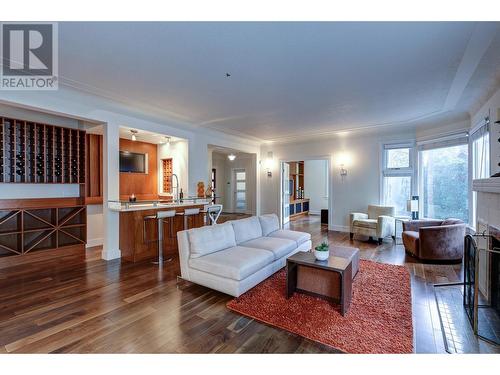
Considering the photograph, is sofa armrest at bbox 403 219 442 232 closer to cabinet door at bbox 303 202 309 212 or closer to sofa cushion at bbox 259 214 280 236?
sofa cushion at bbox 259 214 280 236

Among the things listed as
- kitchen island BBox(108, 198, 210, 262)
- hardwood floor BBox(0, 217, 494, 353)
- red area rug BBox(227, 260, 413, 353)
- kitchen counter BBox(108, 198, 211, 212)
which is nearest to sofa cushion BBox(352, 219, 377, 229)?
hardwood floor BBox(0, 217, 494, 353)

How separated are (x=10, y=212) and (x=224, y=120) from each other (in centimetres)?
420

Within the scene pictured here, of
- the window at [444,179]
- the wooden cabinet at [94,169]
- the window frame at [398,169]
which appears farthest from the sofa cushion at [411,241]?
the wooden cabinet at [94,169]

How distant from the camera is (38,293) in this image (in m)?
2.90

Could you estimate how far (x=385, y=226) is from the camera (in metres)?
5.34

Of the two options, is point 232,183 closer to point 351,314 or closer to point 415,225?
point 415,225

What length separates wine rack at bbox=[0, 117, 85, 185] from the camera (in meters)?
4.20

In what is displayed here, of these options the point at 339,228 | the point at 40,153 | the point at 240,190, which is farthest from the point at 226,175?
the point at 40,153

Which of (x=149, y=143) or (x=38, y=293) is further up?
(x=149, y=143)

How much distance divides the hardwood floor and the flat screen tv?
2.92 meters

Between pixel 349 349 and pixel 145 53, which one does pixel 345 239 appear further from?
pixel 145 53

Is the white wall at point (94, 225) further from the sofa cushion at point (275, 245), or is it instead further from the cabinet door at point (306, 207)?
the cabinet door at point (306, 207)

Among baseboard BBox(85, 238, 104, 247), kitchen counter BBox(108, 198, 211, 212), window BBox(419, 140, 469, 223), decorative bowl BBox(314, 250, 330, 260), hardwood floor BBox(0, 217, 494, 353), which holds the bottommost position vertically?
hardwood floor BBox(0, 217, 494, 353)
